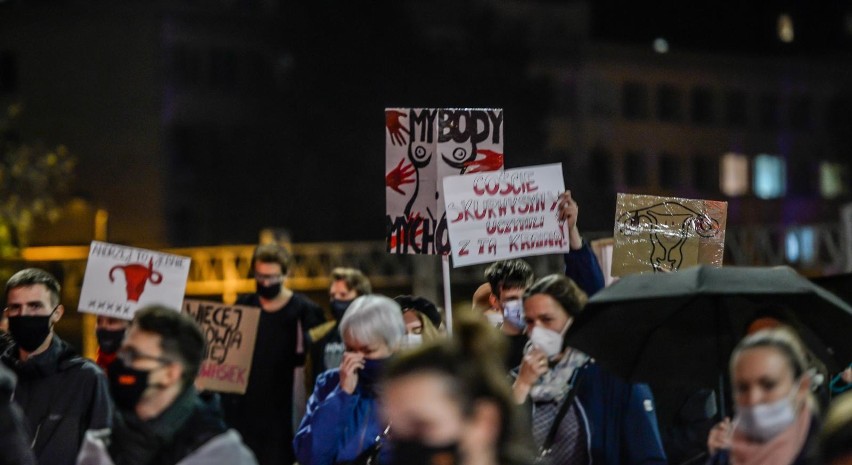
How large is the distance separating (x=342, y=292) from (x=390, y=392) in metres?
7.24

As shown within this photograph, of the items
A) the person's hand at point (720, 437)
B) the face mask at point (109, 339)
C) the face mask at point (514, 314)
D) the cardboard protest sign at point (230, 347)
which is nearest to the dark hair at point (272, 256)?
the cardboard protest sign at point (230, 347)

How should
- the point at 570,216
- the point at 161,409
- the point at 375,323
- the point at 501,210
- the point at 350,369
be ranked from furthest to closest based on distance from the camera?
the point at 501,210, the point at 570,216, the point at 350,369, the point at 375,323, the point at 161,409

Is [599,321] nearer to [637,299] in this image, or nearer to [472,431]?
[637,299]

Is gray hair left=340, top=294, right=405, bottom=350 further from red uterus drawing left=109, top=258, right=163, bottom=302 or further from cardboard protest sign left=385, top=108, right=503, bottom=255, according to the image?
red uterus drawing left=109, top=258, right=163, bottom=302

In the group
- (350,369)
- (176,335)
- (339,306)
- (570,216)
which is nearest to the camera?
(176,335)

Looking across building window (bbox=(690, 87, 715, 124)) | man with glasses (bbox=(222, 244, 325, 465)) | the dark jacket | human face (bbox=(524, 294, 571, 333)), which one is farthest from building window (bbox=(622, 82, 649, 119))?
human face (bbox=(524, 294, 571, 333))

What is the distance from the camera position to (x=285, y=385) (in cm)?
1143

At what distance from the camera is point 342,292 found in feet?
38.2

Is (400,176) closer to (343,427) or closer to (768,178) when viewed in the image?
(343,427)

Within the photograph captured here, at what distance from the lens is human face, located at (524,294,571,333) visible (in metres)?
6.91

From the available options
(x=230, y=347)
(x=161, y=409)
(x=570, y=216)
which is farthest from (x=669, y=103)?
(x=161, y=409)

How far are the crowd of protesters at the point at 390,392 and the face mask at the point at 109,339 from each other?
12mm

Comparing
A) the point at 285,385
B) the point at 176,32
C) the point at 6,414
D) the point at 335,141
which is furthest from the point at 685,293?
the point at 176,32

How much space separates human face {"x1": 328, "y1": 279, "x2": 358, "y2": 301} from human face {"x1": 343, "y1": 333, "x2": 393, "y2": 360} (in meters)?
4.38
